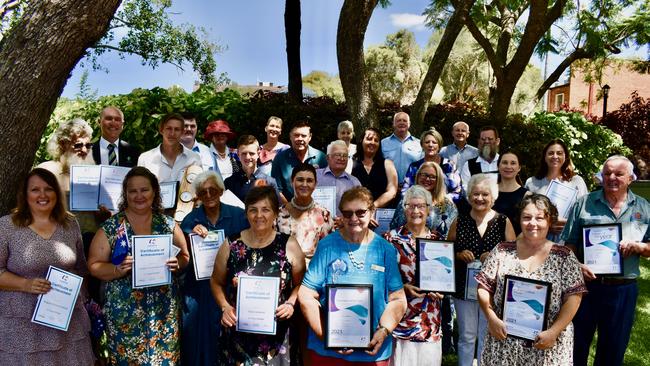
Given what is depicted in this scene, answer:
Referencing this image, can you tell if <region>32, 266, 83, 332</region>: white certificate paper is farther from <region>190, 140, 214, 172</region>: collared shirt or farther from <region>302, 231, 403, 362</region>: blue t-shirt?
<region>190, 140, 214, 172</region>: collared shirt

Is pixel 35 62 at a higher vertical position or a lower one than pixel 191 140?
higher

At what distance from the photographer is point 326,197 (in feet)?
17.2

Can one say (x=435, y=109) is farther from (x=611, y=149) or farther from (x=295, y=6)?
(x=611, y=149)

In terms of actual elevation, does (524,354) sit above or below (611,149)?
→ below

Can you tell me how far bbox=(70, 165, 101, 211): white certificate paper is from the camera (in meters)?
4.78

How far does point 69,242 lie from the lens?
4.04 metres

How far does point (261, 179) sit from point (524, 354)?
316 cm

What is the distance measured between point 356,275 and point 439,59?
21.7 ft

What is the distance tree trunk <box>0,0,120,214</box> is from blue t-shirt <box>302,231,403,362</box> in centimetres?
262

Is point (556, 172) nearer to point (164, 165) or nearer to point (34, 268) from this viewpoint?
point (164, 165)

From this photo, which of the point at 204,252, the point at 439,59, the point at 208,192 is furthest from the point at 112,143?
the point at 439,59

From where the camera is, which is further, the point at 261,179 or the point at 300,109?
the point at 300,109

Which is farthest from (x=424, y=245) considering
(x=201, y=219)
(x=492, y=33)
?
(x=492, y=33)

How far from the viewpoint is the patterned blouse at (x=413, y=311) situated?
4.21 m
